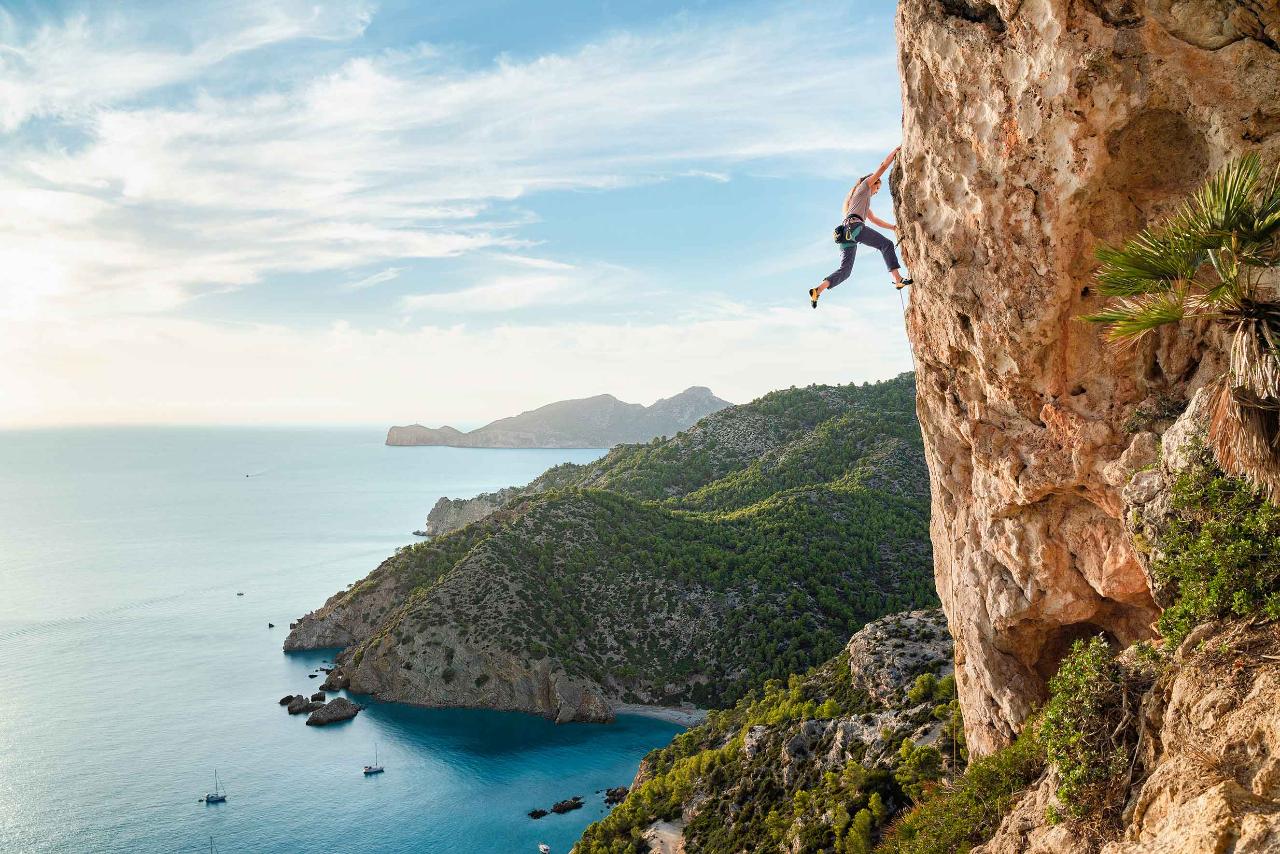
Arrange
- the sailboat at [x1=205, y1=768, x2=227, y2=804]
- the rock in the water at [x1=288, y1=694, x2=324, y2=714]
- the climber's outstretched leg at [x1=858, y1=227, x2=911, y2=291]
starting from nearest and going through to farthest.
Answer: the climber's outstretched leg at [x1=858, y1=227, x2=911, y2=291]
the sailboat at [x1=205, y1=768, x2=227, y2=804]
the rock in the water at [x1=288, y1=694, x2=324, y2=714]

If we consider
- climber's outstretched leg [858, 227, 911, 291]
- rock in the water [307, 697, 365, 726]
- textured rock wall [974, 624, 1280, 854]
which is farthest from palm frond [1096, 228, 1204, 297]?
rock in the water [307, 697, 365, 726]

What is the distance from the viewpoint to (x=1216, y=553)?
25.8ft

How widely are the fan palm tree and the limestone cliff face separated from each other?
1442 mm

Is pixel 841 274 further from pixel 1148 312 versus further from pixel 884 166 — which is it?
pixel 1148 312

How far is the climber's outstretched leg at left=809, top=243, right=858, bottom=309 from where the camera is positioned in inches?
590

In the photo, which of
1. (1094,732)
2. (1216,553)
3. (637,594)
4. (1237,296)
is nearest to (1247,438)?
(1216,553)

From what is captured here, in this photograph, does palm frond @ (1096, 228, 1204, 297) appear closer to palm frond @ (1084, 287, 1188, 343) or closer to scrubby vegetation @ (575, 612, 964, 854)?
palm frond @ (1084, 287, 1188, 343)

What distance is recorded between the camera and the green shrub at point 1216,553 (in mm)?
7504

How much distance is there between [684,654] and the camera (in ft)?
239

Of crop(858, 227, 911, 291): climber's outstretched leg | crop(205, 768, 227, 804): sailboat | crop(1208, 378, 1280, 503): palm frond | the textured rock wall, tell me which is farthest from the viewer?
crop(205, 768, 227, 804): sailboat

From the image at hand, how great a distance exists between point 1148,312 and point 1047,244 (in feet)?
8.84

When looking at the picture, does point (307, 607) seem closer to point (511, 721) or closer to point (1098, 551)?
point (511, 721)

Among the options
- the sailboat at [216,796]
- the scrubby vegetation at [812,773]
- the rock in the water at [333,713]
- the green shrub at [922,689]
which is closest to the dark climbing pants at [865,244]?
the scrubby vegetation at [812,773]

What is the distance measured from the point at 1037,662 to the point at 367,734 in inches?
2548
